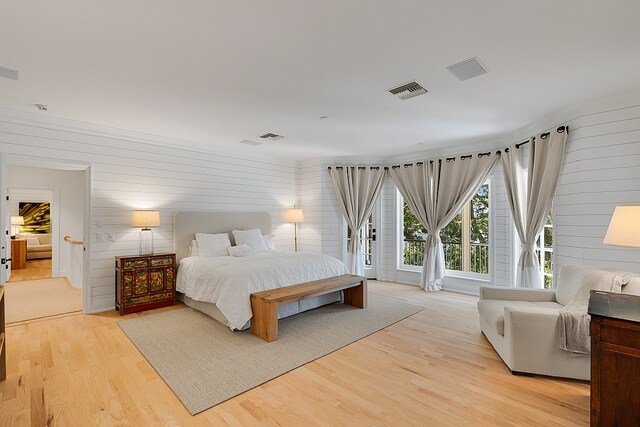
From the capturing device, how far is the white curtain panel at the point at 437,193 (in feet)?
18.1

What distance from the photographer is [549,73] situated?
2.92 metres

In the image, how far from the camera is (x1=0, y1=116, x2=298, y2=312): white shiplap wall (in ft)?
13.6

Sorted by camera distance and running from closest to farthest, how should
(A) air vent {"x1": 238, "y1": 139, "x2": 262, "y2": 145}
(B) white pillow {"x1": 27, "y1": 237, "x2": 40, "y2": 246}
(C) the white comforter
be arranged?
(C) the white comforter
(A) air vent {"x1": 238, "y1": 139, "x2": 262, "y2": 145}
(B) white pillow {"x1": 27, "y1": 237, "x2": 40, "y2": 246}

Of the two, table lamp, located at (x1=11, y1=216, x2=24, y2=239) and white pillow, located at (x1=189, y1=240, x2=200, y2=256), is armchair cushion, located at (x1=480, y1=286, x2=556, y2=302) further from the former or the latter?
table lamp, located at (x1=11, y1=216, x2=24, y2=239)

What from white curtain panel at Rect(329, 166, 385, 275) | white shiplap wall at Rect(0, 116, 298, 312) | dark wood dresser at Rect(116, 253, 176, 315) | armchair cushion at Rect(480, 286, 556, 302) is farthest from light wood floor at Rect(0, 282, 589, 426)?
white curtain panel at Rect(329, 166, 385, 275)

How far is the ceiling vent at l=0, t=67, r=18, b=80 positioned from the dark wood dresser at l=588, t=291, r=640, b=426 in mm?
4744

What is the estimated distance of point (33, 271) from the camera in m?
7.72

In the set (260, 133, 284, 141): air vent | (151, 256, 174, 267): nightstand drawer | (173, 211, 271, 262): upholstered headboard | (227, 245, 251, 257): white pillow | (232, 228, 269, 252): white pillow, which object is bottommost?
(151, 256, 174, 267): nightstand drawer

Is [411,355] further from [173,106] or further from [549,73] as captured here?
[173,106]

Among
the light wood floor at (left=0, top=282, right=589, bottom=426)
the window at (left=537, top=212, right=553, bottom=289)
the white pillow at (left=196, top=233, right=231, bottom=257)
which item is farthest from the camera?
the white pillow at (left=196, top=233, right=231, bottom=257)

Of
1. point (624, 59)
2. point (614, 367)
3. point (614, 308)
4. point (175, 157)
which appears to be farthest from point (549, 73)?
point (175, 157)

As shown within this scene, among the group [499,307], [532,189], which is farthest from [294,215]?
[499,307]

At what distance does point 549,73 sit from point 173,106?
12.7 ft

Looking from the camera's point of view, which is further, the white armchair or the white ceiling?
the white armchair
